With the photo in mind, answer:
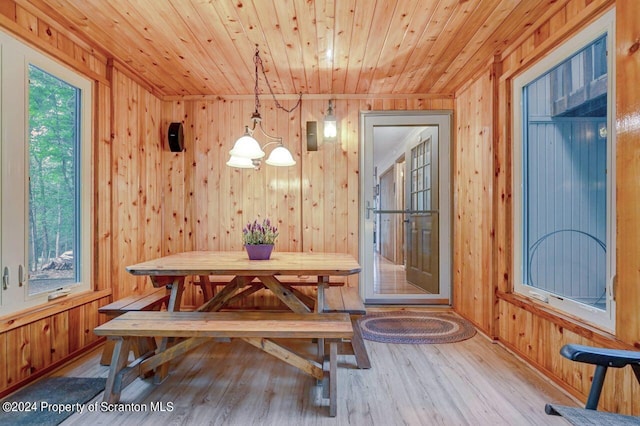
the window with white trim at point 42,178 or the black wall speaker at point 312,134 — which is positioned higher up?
the black wall speaker at point 312,134

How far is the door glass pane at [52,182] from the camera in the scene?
2213 mm

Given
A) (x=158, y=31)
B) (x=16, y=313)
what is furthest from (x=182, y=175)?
(x=16, y=313)

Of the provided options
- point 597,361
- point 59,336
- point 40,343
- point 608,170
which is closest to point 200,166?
point 59,336

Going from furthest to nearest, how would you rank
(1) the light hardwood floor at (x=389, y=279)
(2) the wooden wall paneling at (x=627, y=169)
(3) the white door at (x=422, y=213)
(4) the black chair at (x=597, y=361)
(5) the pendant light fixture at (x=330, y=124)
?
(1) the light hardwood floor at (x=389, y=279) < (3) the white door at (x=422, y=213) < (5) the pendant light fixture at (x=330, y=124) < (2) the wooden wall paneling at (x=627, y=169) < (4) the black chair at (x=597, y=361)

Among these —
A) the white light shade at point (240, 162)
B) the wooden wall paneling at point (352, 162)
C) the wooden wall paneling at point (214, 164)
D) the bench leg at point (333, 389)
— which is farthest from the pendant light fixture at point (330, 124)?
the bench leg at point (333, 389)

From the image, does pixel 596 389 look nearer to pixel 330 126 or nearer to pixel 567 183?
pixel 567 183

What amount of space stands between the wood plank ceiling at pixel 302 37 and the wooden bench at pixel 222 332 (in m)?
1.92

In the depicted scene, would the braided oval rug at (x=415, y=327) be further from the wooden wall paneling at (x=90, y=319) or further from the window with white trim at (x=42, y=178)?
the window with white trim at (x=42, y=178)

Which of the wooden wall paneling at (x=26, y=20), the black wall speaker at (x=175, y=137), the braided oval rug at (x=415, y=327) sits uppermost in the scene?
the wooden wall paneling at (x=26, y=20)

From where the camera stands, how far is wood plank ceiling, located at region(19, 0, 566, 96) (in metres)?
2.14

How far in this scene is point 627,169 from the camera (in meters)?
1.61

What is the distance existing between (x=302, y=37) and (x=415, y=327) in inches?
104

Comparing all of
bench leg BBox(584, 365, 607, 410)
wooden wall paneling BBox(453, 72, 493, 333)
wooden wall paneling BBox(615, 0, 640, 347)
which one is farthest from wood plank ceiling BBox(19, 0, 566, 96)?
bench leg BBox(584, 365, 607, 410)

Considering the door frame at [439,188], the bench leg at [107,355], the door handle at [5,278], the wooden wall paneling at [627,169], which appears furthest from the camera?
the door frame at [439,188]
